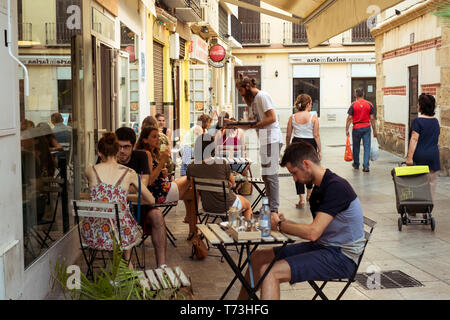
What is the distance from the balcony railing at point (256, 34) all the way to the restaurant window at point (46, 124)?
35.4 m

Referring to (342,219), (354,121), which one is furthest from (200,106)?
(342,219)

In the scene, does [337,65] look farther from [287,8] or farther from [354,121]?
[287,8]

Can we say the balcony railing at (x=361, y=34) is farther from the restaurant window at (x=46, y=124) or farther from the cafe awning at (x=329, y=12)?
the restaurant window at (x=46, y=124)

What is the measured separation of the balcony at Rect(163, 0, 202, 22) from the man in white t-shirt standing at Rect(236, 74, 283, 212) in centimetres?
935

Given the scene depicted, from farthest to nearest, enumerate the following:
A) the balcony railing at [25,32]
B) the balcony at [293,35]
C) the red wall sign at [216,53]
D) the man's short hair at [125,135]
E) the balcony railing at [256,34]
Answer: the balcony railing at [256,34], the balcony at [293,35], the red wall sign at [216,53], the man's short hair at [125,135], the balcony railing at [25,32]

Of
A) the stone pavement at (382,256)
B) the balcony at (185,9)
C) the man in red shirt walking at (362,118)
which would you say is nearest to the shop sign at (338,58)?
the balcony at (185,9)

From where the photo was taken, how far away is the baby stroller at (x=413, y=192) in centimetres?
808

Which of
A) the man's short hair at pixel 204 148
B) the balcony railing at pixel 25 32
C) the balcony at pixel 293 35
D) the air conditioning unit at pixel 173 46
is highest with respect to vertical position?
the balcony at pixel 293 35

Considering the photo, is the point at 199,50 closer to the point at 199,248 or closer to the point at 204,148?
the point at 204,148

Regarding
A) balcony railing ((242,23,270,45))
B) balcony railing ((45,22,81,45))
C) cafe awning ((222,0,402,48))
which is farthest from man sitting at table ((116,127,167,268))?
balcony railing ((242,23,270,45))

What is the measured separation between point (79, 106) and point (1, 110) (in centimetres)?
361

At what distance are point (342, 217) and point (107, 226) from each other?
2.05 m

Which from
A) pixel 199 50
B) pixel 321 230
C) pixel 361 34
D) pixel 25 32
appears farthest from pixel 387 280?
pixel 361 34

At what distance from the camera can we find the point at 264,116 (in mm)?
8586
